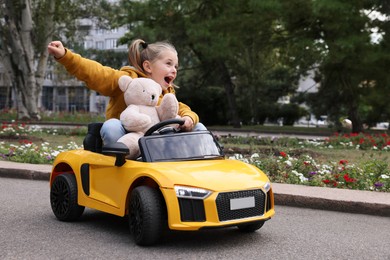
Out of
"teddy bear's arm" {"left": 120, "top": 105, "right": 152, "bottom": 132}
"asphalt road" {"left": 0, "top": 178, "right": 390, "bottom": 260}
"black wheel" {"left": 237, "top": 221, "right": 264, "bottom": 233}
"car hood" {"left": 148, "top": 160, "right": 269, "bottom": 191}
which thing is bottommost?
"asphalt road" {"left": 0, "top": 178, "right": 390, "bottom": 260}

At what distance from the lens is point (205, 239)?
574 cm

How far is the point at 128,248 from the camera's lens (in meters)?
5.36

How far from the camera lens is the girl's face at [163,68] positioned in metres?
6.55

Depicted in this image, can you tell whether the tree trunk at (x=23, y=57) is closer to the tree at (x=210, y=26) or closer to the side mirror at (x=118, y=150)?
the tree at (x=210, y=26)

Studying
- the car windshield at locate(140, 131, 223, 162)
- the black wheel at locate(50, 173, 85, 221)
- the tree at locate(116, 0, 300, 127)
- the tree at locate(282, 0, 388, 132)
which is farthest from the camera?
the tree at locate(116, 0, 300, 127)

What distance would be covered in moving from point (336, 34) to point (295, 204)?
17.3 m

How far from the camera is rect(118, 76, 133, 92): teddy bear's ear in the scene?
6.36 metres

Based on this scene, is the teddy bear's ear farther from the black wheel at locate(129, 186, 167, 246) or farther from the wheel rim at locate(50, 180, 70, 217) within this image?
the black wheel at locate(129, 186, 167, 246)

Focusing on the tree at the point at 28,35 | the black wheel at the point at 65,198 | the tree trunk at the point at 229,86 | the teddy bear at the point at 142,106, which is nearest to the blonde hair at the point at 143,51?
the teddy bear at the point at 142,106

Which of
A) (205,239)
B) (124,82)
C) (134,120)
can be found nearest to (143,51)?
(124,82)

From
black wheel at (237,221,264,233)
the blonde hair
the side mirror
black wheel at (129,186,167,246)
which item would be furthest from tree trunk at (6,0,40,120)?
black wheel at (129,186,167,246)

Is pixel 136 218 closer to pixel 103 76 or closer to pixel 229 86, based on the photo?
pixel 103 76

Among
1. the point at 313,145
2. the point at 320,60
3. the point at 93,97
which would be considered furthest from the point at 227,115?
the point at 93,97

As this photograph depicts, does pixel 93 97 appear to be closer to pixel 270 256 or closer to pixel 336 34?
pixel 336 34
